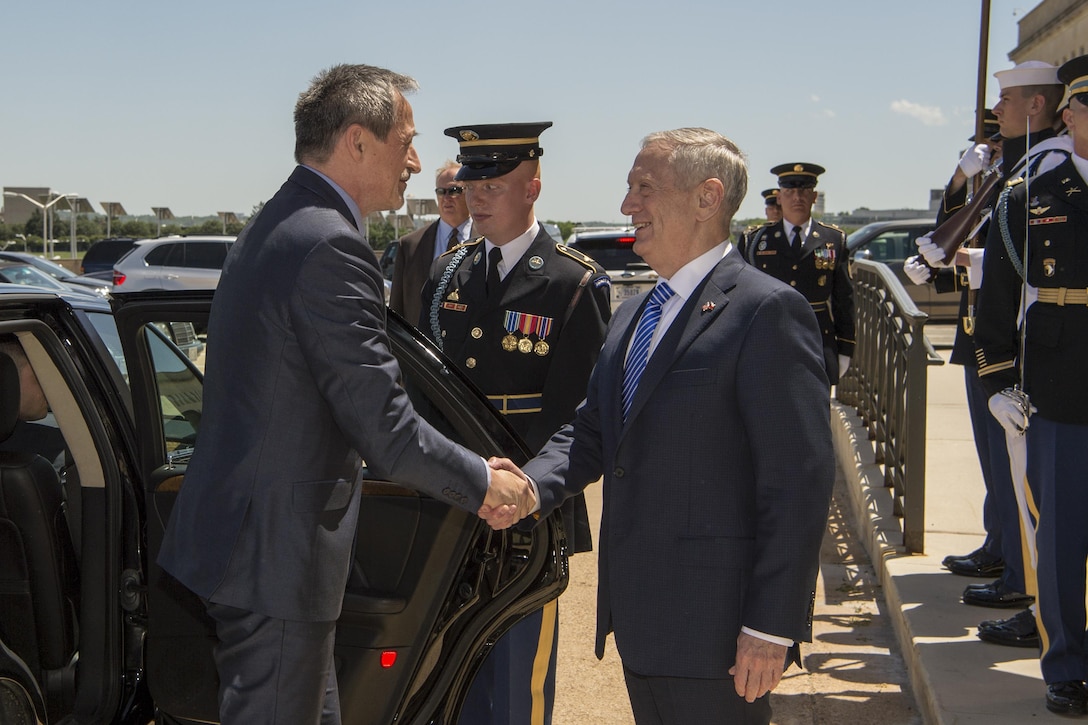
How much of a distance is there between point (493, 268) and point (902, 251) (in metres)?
15.9

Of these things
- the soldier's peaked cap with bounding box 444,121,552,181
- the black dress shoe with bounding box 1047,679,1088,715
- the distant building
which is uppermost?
the distant building

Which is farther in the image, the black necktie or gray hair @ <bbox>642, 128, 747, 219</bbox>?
the black necktie

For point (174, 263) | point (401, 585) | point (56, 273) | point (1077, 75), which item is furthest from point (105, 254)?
point (1077, 75)

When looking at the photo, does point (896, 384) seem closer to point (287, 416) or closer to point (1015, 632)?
point (1015, 632)

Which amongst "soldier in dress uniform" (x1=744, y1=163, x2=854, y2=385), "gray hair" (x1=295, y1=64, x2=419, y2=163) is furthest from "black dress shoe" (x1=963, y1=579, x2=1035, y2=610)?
"gray hair" (x1=295, y1=64, x2=419, y2=163)

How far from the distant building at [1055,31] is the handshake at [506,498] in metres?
35.8

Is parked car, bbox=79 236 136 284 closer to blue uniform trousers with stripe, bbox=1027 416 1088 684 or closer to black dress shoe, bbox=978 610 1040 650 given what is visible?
black dress shoe, bbox=978 610 1040 650

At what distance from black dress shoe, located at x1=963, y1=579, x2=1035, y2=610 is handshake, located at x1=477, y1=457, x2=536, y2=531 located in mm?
2550

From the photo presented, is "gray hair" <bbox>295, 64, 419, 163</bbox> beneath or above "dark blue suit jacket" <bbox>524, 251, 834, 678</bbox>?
above

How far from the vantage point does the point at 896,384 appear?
579cm

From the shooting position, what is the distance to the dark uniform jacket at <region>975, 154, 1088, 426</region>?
3514 millimetres

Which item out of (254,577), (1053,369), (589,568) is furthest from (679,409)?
(589,568)

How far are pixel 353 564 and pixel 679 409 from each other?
1042 millimetres

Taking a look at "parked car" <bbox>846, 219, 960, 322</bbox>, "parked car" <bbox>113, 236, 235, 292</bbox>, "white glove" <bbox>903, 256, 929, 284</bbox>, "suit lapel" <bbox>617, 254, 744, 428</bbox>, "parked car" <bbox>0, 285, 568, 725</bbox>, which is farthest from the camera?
"parked car" <bbox>113, 236, 235, 292</bbox>
